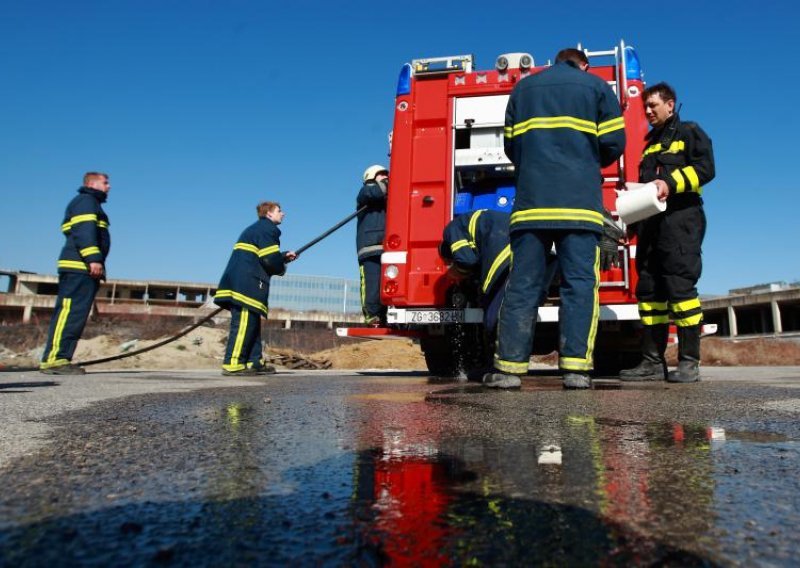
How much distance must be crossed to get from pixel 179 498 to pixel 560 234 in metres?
2.90

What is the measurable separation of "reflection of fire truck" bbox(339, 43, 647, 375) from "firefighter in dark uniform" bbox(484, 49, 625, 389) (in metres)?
1.55

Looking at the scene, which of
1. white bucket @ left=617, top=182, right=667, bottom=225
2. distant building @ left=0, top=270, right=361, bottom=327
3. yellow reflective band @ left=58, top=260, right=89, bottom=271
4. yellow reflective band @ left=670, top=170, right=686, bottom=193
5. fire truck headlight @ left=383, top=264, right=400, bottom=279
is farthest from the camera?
distant building @ left=0, top=270, right=361, bottom=327

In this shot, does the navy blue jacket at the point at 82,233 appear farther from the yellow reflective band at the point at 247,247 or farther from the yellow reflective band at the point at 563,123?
the yellow reflective band at the point at 563,123

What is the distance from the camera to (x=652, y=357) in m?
4.25

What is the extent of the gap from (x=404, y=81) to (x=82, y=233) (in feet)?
11.8

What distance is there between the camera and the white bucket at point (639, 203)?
3.63 meters

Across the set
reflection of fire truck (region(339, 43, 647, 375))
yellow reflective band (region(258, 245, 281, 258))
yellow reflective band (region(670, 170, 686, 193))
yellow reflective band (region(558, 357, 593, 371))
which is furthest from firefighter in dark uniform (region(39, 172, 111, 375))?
yellow reflective band (region(670, 170, 686, 193))

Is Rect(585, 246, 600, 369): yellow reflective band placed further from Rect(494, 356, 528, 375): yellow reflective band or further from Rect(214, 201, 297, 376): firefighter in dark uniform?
Rect(214, 201, 297, 376): firefighter in dark uniform

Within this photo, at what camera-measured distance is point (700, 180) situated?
3873mm

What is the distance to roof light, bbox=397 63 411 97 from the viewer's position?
570 centimetres

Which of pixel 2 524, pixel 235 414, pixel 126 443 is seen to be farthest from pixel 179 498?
pixel 235 414

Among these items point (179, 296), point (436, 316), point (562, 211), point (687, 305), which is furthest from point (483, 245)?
point (179, 296)

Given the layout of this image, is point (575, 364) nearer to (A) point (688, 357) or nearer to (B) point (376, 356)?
(A) point (688, 357)

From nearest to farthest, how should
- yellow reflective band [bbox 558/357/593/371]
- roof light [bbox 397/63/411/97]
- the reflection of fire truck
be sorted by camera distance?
1. yellow reflective band [bbox 558/357/593/371]
2. the reflection of fire truck
3. roof light [bbox 397/63/411/97]
